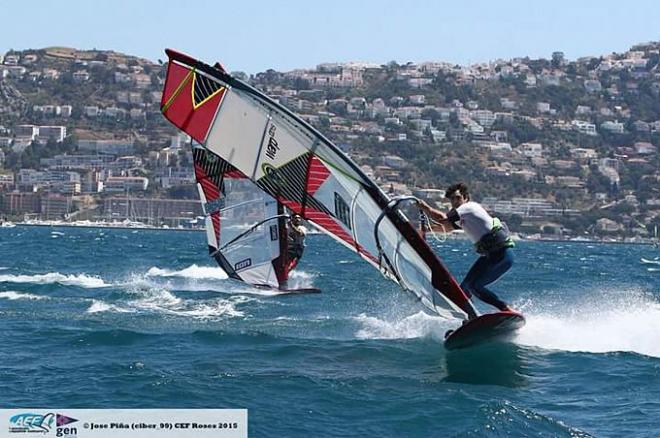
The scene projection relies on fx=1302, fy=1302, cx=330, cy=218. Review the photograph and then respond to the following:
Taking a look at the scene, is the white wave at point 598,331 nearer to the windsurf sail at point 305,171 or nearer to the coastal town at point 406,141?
the windsurf sail at point 305,171

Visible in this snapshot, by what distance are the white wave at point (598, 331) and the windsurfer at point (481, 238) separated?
3.35 feet

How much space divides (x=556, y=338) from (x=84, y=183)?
137 m

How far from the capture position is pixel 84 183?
485 ft

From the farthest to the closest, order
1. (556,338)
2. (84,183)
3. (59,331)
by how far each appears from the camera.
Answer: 1. (84,183)
2. (59,331)
3. (556,338)

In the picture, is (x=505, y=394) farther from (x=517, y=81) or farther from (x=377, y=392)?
(x=517, y=81)

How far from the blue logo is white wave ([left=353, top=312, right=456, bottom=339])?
6.82 m

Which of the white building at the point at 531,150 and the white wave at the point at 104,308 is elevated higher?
the white building at the point at 531,150

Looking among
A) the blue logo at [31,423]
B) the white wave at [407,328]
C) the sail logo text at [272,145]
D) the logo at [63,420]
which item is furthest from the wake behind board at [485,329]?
the blue logo at [31,423]

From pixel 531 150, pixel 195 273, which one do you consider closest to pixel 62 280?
pixel 195 273

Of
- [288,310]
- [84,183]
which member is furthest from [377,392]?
[84,183]

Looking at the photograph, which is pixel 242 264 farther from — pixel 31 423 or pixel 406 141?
pixel 406 141

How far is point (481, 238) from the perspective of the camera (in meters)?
13.0

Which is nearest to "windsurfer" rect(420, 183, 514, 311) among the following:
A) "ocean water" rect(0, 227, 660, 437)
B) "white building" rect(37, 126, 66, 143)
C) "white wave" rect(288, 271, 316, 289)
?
"ocean water" rect(0, 227, 660, 437)

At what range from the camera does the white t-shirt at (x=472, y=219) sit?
500 inches
